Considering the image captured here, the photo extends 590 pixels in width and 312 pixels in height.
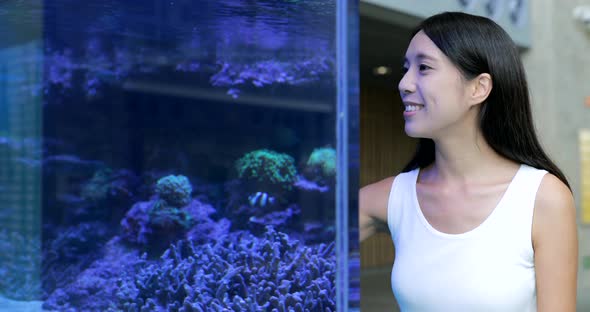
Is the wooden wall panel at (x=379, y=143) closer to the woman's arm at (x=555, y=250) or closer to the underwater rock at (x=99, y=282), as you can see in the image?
the underwater rock at (x=99, y=282)

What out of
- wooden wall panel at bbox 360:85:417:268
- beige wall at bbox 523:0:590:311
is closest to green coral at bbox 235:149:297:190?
beige wall at bbox 523:0:590:311

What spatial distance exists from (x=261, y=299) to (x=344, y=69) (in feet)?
2.37

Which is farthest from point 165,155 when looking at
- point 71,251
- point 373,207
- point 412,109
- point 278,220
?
point 412,109

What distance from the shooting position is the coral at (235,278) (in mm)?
1442

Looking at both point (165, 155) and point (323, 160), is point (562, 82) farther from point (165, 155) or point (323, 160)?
point (323, 160)

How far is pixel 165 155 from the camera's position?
80.1 inches

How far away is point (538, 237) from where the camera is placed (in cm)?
119

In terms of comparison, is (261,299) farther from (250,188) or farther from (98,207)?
(98,207)

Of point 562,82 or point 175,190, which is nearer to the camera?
point 175,190

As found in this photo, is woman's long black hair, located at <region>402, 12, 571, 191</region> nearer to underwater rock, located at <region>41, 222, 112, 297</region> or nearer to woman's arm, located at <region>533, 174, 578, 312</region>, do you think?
woman's arm, located at <region>533, 174, 578, 312</region>

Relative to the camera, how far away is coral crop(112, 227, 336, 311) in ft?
4.73

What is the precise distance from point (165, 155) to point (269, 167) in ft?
1.16

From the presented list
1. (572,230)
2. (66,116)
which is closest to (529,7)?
(66,116)

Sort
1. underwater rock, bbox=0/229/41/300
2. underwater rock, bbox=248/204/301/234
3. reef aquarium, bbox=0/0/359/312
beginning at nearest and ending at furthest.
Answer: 1. reef aquarium, bbox=0/0/359/312
2. underwater rock, bbox=248/204/301/234
3. underwater rock, bbox=0/229/41/300
